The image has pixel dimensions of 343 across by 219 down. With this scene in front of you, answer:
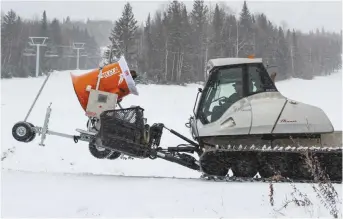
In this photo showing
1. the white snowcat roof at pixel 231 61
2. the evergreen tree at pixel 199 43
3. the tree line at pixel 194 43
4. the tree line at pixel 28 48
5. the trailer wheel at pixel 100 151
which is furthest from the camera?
the tree line at pixel 28 48

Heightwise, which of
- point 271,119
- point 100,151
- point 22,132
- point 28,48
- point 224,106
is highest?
point 28,48

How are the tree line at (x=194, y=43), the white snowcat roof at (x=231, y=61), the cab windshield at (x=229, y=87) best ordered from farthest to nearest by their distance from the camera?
the tree line at (x=194, y=43)
the white snowcat roof at (x=231, y=61)
the cab windshield at (x=229, y=87)

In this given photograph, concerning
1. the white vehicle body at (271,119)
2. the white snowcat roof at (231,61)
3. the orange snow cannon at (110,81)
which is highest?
the white snowcat roof at (231,61)

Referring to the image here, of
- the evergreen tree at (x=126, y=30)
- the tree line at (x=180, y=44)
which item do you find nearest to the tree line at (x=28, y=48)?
the tree line at (x=180, y=44)

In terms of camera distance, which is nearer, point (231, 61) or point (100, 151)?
point (231, 61)

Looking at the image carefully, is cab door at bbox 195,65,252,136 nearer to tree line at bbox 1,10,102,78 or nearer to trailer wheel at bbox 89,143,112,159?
trailer wheel at bbox 89,143,112,159

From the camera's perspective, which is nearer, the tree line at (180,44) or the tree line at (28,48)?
the tree line at (180,44)

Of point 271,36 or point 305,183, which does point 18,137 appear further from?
point 271,36

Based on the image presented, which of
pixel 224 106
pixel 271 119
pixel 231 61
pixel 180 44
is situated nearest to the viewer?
pixel 271 119

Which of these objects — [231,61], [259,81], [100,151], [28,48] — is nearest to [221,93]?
[231,61]

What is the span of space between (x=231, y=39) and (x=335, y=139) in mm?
49215

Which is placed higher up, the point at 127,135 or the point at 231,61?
the point at 231,61

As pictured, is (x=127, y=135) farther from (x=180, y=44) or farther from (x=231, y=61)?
(x=180, y=44)

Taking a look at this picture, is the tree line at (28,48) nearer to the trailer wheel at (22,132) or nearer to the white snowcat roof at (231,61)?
the trailer wheel at (22,132)
